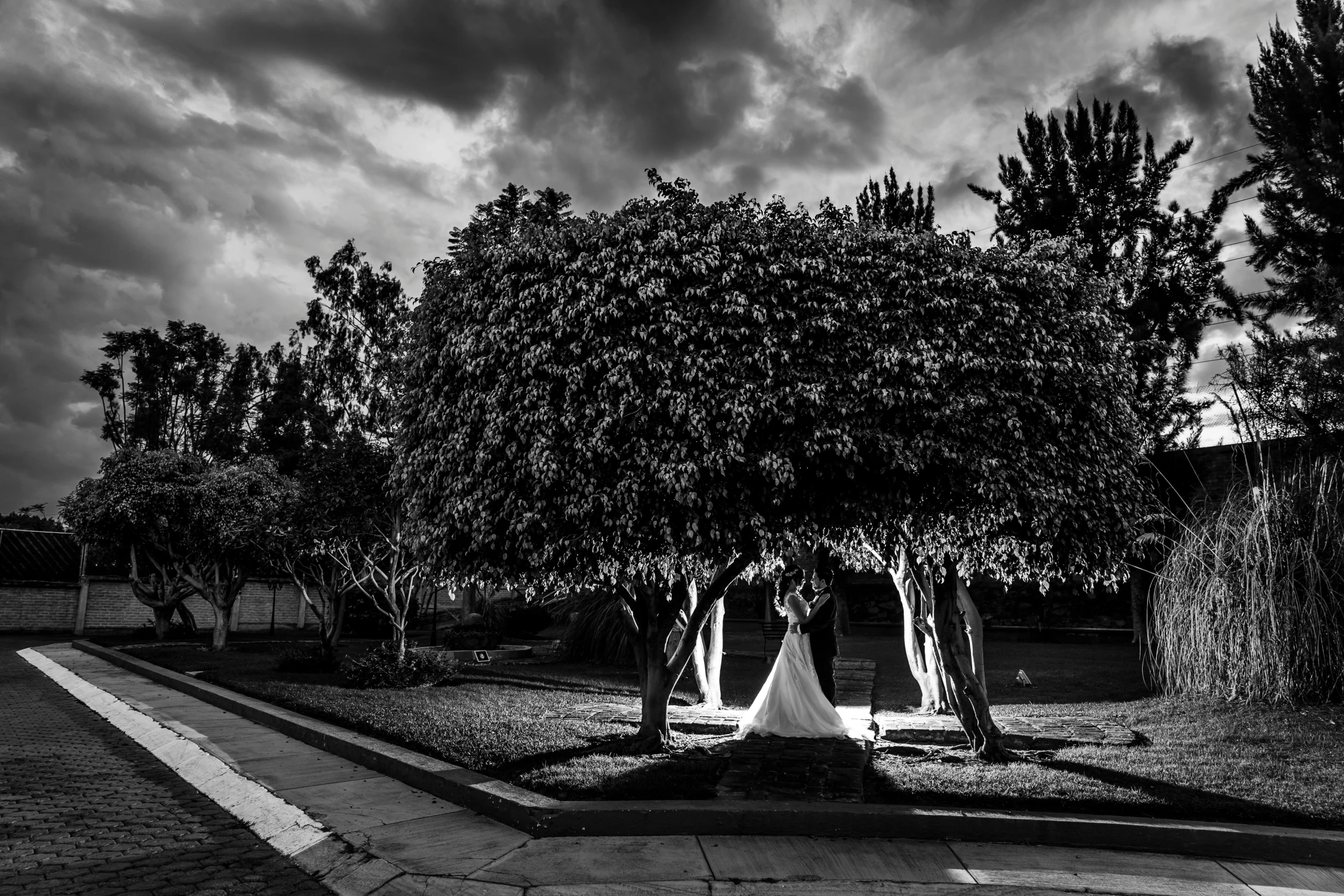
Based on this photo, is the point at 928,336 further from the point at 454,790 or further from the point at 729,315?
the point at 454,790

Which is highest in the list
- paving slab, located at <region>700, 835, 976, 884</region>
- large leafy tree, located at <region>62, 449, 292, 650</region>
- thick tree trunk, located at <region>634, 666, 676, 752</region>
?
large leafy tree, located at <region>62, 449, 292, 650</region>

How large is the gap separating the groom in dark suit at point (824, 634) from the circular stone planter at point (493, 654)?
11.1 m

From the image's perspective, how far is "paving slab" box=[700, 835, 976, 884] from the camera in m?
5.02

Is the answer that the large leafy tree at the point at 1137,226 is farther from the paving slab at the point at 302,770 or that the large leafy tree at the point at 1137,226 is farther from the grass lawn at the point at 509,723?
the paving slab at the point at 302,770

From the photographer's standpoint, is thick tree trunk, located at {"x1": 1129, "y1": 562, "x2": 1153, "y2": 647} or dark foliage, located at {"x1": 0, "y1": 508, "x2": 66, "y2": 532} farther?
dark foliage, located at {"x1": 0, "y1": 508, "x2": 66, "y2": 532}

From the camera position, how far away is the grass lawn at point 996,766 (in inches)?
253

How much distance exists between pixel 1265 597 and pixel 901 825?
708 centimetres

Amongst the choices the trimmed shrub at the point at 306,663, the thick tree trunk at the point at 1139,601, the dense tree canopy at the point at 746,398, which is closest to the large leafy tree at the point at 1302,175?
the thick tree trunk at the point at 1139,601

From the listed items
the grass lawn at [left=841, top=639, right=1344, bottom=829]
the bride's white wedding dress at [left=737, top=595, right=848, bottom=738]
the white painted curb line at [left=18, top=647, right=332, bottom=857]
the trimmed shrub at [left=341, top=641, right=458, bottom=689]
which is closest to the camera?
the white painted curb line at [left=18, top=647, right=332, bottom=857]

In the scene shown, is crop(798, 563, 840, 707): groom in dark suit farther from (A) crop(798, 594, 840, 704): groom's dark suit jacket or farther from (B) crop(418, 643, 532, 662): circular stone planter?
(B) crop(418, 643, 532, 662): circular stone planter

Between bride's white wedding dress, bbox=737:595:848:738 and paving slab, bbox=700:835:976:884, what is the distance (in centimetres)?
405

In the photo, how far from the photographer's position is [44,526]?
2212 inches

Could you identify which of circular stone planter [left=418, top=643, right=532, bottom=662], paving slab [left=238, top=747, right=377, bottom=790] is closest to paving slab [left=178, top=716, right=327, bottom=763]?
paving slab [left=238, top=747, right=377, bottom=790]

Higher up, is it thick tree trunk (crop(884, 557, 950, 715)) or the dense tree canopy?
the dense tree canopy
